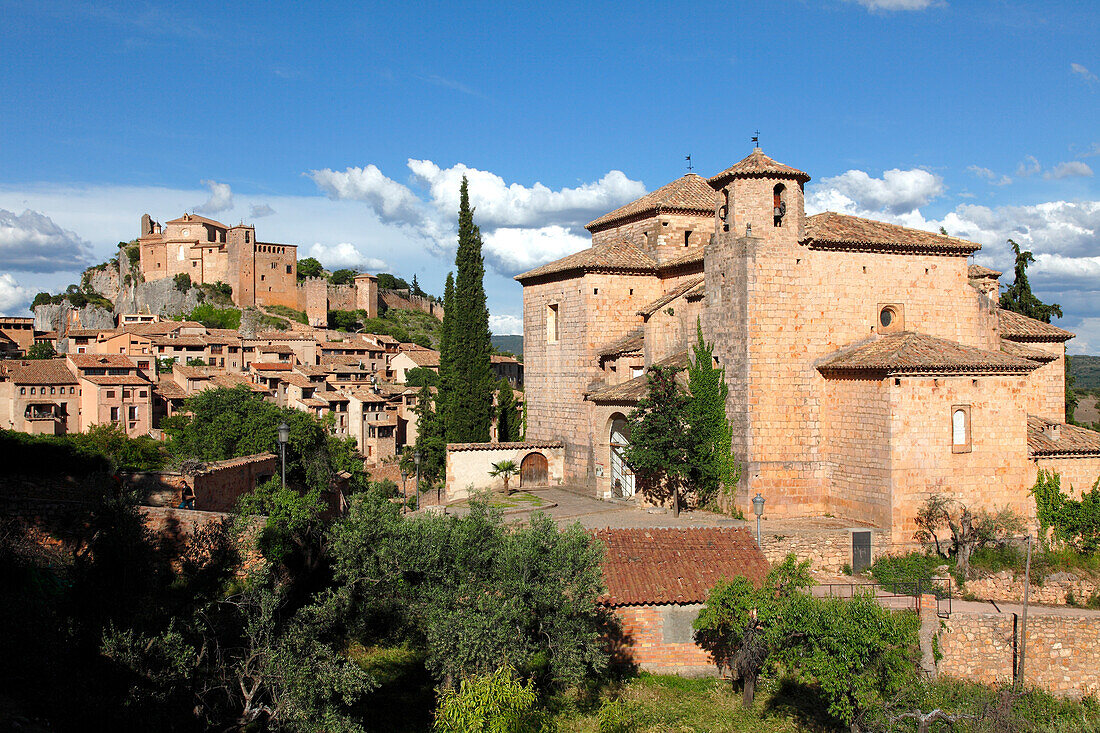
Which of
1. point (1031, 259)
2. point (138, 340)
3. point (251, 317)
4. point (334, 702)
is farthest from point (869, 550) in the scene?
point (251, 317)

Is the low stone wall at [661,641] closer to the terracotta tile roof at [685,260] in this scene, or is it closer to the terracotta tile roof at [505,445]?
the terracotta tile roof at [685,260]

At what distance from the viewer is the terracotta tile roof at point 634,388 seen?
2173 cm

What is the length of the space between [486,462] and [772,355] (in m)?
9.90

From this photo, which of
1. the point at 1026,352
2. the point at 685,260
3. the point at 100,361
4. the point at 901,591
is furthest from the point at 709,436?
the point at 100,361

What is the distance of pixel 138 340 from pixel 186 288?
23544 mm

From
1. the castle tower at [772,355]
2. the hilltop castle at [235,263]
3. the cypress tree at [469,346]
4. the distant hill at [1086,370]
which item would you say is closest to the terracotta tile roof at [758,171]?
the castle tower at [772,355]

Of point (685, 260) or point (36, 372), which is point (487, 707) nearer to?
point (685, 260)

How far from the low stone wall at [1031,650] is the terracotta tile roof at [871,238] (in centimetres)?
884

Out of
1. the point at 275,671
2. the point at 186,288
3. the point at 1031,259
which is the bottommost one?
the point at 275,671

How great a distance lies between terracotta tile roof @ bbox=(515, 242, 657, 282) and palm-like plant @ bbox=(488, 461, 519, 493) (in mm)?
6036

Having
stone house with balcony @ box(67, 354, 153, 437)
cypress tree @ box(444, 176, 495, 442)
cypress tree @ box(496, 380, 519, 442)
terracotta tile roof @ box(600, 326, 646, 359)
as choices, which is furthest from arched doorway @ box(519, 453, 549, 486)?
stone house with balcony @ box(67, 354, 153, 437)

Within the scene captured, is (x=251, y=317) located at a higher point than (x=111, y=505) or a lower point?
higher

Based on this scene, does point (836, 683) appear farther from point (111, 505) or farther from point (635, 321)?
point (635, 321)

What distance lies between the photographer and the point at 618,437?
2358 cm
